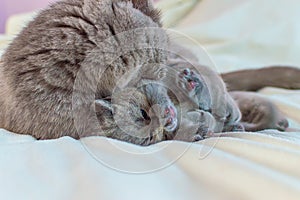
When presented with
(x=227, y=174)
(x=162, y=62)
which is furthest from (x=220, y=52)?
(x=227, y=174)

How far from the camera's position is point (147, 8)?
2.34 ft

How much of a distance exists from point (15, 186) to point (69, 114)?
0.41ft

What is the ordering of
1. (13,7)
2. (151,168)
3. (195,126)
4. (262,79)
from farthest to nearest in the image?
(13,7) → (262,79) → (195,126) → (151,168)

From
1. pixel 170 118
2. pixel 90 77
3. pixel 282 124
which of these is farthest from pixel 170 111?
pixel 282 124

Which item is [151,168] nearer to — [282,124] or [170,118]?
[170,118]

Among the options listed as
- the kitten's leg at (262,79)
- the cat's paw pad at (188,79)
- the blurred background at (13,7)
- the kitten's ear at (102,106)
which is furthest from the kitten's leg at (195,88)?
the blurred background at (13,7)

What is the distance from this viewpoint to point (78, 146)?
2.05 ft

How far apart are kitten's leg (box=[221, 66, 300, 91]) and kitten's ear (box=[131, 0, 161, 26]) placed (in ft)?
1.64

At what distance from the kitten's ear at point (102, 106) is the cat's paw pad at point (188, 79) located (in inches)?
5.4

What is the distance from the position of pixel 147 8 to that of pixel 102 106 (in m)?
0.17

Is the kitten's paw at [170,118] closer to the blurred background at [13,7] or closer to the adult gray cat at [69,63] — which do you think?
the adult gray cat at [69,63]

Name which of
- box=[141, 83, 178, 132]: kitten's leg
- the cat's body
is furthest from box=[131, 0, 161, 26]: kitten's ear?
box=[141, 83, 178, 132]: kitten's leg

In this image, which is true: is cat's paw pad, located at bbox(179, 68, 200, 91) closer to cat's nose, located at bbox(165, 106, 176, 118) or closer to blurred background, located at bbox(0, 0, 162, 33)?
cat's nose, located at bbox(165, 106, 176, 118)

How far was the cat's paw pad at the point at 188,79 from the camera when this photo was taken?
73 cm
